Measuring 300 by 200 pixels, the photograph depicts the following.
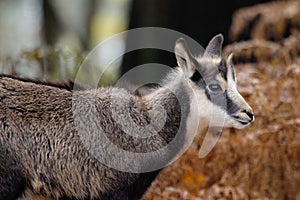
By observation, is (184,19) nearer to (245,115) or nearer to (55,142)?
(245,115)

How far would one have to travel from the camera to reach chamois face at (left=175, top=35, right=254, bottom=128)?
10875 mm

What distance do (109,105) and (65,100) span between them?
0.51 meters

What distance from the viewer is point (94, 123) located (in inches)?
428

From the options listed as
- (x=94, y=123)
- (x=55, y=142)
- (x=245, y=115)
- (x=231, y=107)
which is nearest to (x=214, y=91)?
(x=231, y=107)

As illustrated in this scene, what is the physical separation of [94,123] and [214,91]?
4.70ft

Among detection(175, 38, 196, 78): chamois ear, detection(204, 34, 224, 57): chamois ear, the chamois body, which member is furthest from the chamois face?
the chamois body

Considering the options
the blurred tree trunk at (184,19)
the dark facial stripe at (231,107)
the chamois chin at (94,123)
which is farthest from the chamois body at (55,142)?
the blurred tree trunk at (184,19)

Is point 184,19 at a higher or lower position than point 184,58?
lower

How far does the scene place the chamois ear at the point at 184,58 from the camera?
35.6 ft

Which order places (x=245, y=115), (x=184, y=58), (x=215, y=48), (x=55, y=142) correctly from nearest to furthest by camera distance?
(x=55, y=142), (x=245, y=115), (x=184, y=58), (x=215, y=48)

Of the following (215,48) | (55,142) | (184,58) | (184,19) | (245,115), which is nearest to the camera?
(55,142)

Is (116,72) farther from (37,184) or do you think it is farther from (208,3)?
(37,184)

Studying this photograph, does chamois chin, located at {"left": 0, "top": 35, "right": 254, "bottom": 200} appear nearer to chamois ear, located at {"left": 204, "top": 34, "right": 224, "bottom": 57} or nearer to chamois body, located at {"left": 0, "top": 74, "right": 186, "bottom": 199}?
chamois body, located at {"left": 0, "top": 74, "right": 186, "bottom": 199}

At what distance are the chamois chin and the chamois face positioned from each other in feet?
0.04
